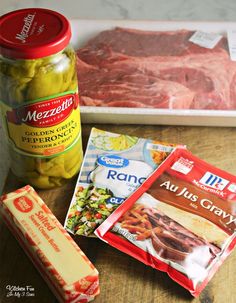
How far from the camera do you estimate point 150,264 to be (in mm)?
706

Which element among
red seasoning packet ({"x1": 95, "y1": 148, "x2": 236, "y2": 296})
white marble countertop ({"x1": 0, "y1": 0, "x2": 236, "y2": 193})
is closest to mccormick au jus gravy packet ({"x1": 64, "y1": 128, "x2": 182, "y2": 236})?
red seasoning packet ({"x1": 95, "y1": 148, "x2": 236, "y2": 296})

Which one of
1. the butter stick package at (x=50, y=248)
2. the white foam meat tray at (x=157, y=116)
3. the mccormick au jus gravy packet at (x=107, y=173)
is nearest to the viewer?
the butter stick package at (x=50, y=248)

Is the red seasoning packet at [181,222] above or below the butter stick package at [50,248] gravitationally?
below

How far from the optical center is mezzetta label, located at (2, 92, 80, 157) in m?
0.71

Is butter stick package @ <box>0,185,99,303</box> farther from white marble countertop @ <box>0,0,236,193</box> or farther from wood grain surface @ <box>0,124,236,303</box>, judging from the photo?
white marble countertop @ <box>0,0,236,193</box>

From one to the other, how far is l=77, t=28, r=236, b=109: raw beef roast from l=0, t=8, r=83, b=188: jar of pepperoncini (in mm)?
242

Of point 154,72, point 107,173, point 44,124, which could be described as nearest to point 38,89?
point 44,124

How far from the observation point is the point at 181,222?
76cm

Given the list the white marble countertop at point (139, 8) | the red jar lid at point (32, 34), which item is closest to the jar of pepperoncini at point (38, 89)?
the red jar lid at point (32, 34)

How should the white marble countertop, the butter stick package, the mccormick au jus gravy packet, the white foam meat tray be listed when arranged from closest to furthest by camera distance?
1. the butter stick package
2. the mccormick au jus gravy packet
3. the white foam meat tray
4. the white marble countertop

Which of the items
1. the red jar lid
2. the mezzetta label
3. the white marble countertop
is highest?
the red jar lid

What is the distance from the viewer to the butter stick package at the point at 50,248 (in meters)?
0.64

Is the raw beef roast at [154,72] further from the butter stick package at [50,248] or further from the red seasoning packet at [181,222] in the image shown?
the butter stick package at [50,248]

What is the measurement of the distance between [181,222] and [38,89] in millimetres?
298
